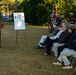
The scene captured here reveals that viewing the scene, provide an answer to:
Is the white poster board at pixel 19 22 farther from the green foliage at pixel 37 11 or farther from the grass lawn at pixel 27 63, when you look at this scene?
the green foliage at pixel 37 11

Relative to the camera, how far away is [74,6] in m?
31.4

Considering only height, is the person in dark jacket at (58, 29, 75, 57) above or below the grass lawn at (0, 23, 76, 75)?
above

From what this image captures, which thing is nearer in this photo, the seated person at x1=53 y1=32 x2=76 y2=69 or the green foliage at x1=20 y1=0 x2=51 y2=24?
the seated person at x1=53 y1=32 x2=76 y2=69

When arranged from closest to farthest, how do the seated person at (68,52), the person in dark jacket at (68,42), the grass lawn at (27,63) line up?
the grass lawn at (27,63) → the seated person at (68,52) → the person in dark jacket at (68,42)

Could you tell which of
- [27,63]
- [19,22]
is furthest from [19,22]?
[27,63]

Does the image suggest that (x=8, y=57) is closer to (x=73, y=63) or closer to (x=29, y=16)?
(x=73, y=63)

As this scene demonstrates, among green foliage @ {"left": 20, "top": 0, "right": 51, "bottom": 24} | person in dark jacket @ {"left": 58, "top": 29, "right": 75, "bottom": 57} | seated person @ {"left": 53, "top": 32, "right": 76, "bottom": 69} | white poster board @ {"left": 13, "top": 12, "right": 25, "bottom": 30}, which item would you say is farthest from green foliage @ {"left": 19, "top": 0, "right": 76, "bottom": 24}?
seated person @ {"left": 53, "top": 32, "right": 76, "bottom": 69}

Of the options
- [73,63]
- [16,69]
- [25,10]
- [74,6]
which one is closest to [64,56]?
[73,63]

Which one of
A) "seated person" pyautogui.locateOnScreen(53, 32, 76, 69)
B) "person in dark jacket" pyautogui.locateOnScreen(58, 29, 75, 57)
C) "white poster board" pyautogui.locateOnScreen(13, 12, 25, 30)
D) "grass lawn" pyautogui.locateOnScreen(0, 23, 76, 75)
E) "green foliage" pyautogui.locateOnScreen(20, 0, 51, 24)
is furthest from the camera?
"green foliage" pyautogui.locateOnScreen(20, 0, 51, 24)

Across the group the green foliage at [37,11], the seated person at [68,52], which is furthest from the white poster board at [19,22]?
the green foliage at [37,11]

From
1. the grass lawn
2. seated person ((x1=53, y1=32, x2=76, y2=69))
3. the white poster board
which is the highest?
the white poster board

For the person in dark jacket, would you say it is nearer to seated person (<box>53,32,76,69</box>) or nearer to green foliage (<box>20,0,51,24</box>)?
seated person (<box>53,32,76,69</box>)

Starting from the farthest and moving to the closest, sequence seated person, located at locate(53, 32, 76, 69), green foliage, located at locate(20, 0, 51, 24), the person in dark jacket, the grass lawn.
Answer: green foliage, located at locate(20, 0, 51, 24), the person in dark jacket, seated person, located at locate(53, 32, 76, 69), the grass lawn

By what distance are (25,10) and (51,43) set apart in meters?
29.1
